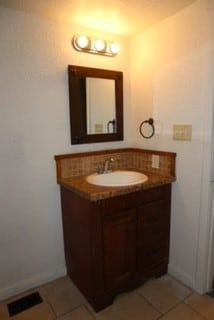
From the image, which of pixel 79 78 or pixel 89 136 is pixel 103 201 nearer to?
pixel 89 136

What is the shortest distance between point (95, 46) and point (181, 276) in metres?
2.03

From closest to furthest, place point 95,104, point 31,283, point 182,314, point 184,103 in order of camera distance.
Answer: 1. point 182,314
2. point 184,103
3. point 31,283
4. point 95,104

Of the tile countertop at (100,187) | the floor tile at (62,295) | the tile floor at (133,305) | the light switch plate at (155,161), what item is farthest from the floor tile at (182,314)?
the light switch plate at (155,161)

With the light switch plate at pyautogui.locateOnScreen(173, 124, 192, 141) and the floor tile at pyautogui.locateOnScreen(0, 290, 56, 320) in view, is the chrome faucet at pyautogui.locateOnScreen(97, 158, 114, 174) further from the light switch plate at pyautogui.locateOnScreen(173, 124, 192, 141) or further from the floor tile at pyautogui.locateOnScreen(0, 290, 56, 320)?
the floor tile at pyautogui.locateOnScreen(0, 290, 56, 320)

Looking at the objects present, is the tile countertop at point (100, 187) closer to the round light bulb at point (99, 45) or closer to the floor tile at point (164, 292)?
the floor tile at point (164, 292)

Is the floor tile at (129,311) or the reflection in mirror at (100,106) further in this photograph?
the reflection in mirror at (100,106)

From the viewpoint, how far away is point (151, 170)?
2090 mm

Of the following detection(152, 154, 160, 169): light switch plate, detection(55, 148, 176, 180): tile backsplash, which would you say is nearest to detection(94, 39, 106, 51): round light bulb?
detection(55, 148, 176, 180): tile backsplash

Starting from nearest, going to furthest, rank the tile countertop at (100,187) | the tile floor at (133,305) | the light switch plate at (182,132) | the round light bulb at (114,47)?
1. the tile countertop at (100,187)
2. the tile floor at (133,305)
3. the light switch plate at (182,132)
4. the round light bulb at (114,47)

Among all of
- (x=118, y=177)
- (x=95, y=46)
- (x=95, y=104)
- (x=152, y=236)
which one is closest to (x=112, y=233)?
(x=152, y=236)

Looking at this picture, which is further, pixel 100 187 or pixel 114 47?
pixel 114 47

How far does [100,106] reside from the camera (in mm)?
2043

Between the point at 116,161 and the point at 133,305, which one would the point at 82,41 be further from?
the point at 133,305

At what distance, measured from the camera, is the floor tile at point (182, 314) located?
61.5 inches
